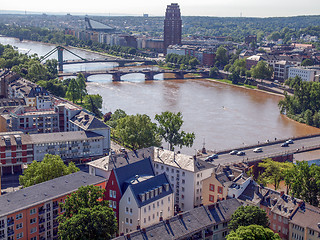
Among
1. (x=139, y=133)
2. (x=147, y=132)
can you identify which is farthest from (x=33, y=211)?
(x=147, y=132)

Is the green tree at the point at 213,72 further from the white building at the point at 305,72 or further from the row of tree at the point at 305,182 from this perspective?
the row of tree at the point at 305,182

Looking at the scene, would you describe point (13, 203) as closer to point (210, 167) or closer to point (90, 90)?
point (210, 167)

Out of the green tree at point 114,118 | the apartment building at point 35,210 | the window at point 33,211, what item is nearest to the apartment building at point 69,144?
the green tree at point 114,118

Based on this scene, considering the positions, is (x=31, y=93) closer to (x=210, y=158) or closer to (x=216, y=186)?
(x=210, y=158)

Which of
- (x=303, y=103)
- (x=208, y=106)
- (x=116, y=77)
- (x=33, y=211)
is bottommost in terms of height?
(x=208, y=106)

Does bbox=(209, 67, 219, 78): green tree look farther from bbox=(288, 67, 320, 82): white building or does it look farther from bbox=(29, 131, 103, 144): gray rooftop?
bbox=(29, 131, 103, 144): gray rooftop
